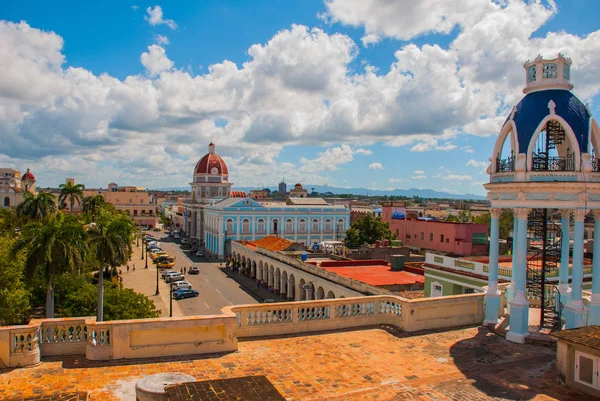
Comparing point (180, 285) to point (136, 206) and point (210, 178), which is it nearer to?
point (210, 178)

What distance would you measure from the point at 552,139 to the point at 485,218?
81741 millimetres

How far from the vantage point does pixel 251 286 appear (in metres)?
51.0

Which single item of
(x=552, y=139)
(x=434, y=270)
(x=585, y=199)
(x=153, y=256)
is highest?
(x=552, y=139)

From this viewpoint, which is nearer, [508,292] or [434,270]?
[508,292]

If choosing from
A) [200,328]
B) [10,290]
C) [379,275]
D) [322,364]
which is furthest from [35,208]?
[322,364]

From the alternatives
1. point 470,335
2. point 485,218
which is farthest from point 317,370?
point 485,218

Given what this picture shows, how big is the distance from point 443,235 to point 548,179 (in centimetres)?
5434

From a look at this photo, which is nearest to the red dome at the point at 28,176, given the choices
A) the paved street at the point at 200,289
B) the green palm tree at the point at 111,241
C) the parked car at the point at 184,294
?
the paved street at the point at 200,289

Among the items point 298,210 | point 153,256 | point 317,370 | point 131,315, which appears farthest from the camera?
point 298,210

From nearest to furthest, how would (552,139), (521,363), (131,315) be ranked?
(521,363) → (552,139) → (131,315)

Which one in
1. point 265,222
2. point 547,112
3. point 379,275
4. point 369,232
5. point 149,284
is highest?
point 547,112

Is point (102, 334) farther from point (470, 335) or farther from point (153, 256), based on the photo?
point (153, 256)

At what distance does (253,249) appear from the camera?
55.5 metres

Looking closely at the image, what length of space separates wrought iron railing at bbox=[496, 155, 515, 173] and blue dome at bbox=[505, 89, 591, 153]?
0.53m
